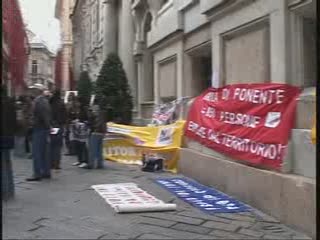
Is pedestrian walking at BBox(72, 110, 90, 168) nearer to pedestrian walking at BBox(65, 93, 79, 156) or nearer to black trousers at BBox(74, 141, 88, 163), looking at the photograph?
black trousers at BBox(74, 141, 88, 163)

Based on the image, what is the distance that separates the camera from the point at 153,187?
10.0m

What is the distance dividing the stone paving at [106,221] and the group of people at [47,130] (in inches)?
31.5

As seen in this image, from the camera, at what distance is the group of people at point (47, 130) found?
8.45 m

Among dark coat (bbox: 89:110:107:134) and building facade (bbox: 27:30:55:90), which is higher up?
building facade (bbox: 27:30:55:90)

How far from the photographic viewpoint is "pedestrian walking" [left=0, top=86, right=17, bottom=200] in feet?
27.1

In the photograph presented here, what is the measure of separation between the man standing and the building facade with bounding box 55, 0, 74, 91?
142 feet

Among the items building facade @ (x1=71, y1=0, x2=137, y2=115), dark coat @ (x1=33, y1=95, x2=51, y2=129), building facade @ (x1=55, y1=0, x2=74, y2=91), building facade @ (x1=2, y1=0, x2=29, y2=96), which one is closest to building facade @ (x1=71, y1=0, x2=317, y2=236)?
dark coat @ (x1=33, y1=95, x2=51, y2=129)

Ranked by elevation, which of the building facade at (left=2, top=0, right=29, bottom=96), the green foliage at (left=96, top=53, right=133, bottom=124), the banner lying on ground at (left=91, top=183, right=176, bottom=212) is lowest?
the banner lying on ground at (left=91, top=183, right=176, bottom=212)

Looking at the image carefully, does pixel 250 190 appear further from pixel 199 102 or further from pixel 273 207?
pixel 199 102

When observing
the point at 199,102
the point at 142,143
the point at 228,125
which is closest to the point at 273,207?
the point at 228,125

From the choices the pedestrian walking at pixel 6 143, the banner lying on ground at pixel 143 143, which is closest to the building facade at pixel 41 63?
the banner lying on ground at pixel 143 143

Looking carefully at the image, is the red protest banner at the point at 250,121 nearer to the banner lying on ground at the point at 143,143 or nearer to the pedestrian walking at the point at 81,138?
the banner lying on ground at the point at 143,143

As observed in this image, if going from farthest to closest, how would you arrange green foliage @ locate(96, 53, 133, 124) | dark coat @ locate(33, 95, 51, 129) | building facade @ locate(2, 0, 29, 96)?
building facade @ locate(2, 0, 29, 96) < green foliage @ locate(96, 53, 133, 124) < dark coat @ locate(33, 95, 51, 129)

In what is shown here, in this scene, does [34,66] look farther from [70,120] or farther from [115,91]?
[70,120]
